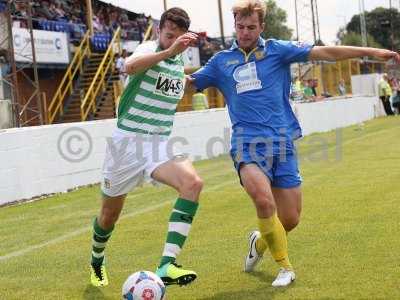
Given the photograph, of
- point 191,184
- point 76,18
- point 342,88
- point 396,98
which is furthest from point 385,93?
point 191,184

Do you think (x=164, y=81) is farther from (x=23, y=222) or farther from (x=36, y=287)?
(x=23, y=222)

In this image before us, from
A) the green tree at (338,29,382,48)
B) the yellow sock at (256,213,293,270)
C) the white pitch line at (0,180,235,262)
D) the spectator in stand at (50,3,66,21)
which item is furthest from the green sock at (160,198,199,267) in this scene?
the green tree at (338,29,382,48)

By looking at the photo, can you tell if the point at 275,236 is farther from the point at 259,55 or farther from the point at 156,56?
the point at 156,56

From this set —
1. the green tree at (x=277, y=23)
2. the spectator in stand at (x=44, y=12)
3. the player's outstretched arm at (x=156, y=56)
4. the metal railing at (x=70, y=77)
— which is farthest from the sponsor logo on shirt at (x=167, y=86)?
the green tree at (x=277, y=23)

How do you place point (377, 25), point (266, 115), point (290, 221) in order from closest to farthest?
point (266, 115)
point (290, 221)
point (377, 25)

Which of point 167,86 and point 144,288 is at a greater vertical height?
point 167,86

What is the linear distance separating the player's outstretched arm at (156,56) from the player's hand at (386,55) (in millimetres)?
1425

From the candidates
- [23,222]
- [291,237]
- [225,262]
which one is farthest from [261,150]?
[23,222]

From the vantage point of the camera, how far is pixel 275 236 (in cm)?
563

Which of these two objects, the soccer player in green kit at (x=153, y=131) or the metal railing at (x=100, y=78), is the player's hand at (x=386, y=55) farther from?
the metal railing at (x=100, y=78)

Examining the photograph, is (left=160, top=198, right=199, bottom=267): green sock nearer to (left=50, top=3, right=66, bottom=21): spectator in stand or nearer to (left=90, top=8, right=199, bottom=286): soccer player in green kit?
(left=90, top=8, right=199, bottom=286): soccer player in green kit

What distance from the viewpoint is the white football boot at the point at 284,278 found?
221 inches

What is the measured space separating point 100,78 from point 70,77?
3.99 ft

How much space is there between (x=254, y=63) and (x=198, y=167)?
38.3ft
